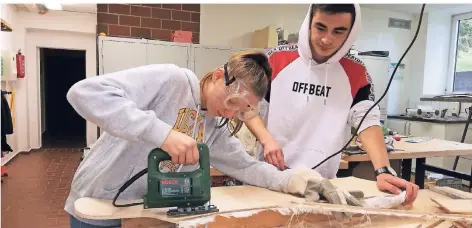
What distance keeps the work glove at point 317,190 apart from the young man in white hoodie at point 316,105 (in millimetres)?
194

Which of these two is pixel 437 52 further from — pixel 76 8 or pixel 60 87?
pixel 60 87

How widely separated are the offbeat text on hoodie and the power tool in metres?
0.60

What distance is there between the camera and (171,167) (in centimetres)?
108

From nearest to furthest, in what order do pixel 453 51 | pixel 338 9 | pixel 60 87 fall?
pixel 338 9 < pixel 453 51 < pixel 60 87

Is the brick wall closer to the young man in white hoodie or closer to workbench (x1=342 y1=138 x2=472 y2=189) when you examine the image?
workbench (x1=342 y1=138 x2=472 y2=189)

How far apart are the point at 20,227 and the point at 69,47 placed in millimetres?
3611

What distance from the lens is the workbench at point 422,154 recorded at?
8.56 feet

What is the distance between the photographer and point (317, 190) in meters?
1.10

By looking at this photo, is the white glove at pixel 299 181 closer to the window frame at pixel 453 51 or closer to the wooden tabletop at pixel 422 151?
the wooden tabletop at pixel 422 151

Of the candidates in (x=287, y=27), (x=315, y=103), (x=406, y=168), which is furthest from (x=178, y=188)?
(x=287, y=27)

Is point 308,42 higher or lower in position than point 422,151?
higher

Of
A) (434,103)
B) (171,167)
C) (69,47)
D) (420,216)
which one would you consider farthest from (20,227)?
(434,103)

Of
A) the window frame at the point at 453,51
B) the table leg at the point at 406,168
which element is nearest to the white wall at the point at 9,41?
the table leg at the point at 406,168

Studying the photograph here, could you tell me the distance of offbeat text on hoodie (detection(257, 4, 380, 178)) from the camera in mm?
1408
